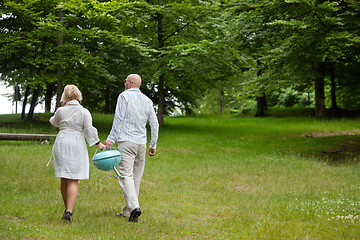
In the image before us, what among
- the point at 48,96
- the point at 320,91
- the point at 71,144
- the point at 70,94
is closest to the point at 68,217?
the point at 71,144

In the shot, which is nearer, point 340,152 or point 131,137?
point 131,137

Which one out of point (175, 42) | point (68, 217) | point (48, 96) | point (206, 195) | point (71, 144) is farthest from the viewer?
point (48, 96)

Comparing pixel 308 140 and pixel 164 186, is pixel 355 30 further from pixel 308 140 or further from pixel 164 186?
pixel 164 186

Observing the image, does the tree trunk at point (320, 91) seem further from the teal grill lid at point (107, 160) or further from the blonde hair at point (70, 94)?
the teal grill lid at point (107, 160)

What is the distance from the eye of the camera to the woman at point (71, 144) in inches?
237

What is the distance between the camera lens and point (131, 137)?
6.25 meters

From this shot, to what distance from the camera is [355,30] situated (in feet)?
50.5

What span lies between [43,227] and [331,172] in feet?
32.4

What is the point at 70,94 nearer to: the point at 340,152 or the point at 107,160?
the point at 107,160

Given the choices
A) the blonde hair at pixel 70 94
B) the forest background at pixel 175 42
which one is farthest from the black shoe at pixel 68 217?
the forest background at pixel 175 42

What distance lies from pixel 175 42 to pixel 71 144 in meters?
17.3

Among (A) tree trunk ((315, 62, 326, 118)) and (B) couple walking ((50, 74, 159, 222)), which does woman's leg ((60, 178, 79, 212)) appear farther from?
(A) tree trunk ((315, 62, 326, 118))

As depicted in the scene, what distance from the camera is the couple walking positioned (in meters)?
6.03

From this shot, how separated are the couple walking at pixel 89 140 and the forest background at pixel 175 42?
9.28 meters
